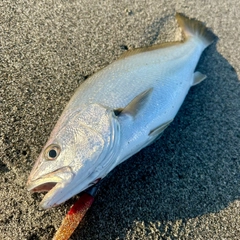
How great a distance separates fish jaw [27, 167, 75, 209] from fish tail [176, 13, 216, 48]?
1563 mm

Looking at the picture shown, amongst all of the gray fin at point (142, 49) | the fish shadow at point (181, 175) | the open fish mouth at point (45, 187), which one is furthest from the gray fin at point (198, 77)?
the open fish mouth at point (45, 187)

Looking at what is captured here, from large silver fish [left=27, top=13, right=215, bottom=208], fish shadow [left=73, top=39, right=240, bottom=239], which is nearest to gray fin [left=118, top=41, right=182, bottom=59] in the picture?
large silver fish [left=27, top=13, right=215, bottom=208]

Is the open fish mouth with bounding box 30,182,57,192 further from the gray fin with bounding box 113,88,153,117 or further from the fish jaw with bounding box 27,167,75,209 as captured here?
the gray fin with bounding box 113,88,153,117

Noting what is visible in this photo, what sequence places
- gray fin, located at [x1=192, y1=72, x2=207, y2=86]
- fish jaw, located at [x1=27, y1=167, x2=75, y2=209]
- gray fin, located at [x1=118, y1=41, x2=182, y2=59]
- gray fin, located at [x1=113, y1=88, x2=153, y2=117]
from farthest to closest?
gray fin, located at [x1=192, y1=72, x2=207, y2=86]
gray fin, located at [x1=118, y1=41, x2=182, y2=59]
gray fin, located at [x1=113, y1=88, x2=153, y2=117]
fish jaw, located at [x1=27, y1=167, x2=75, y2=209]

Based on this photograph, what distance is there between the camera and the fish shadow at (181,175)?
1858 mm

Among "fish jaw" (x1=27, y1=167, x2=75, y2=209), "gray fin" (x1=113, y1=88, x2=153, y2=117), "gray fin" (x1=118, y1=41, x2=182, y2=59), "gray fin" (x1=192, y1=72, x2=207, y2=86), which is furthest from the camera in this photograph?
"gray fin" (x1=192, y1=72, x2=207, y2=86)

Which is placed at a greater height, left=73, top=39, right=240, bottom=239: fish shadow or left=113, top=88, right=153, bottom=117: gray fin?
left=113, top=88, right=153, bottom=117: gray fin

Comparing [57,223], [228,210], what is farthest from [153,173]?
[57,223]

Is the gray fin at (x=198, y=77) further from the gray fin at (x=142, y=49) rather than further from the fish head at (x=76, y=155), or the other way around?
the fish head at (x=76, y=155)

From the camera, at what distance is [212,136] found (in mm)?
2223

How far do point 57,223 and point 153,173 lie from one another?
27.6 inches

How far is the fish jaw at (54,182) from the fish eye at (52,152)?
0.31 feet

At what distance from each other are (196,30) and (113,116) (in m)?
1.24

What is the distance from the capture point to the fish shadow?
186 centimetres
